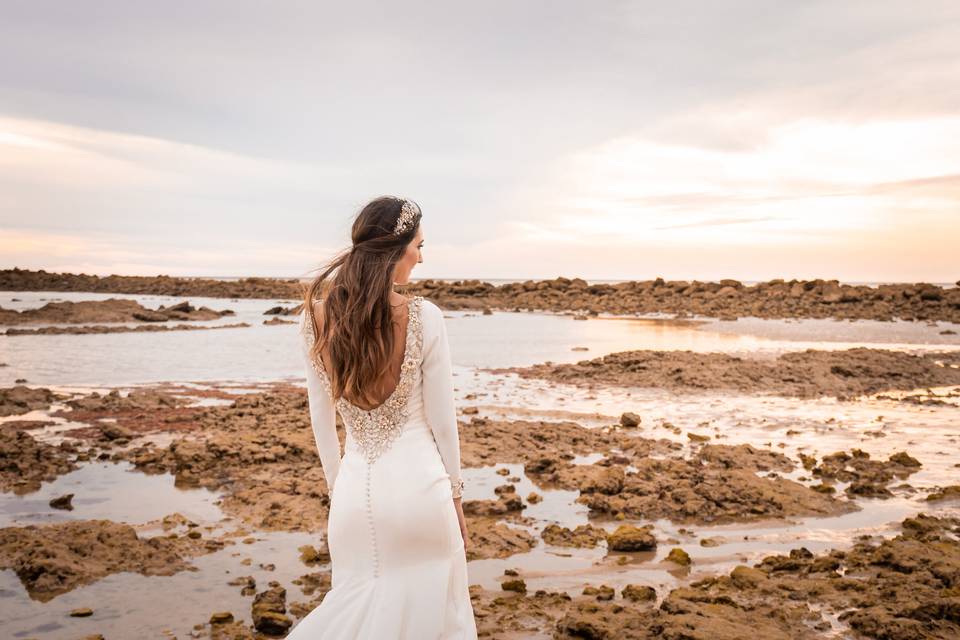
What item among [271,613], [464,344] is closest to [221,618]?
Answer: [271,613]

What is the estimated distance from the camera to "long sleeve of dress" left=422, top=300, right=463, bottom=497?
3133 millimetres

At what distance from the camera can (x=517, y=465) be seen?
892 centimetres

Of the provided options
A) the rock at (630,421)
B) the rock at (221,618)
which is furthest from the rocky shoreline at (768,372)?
the rock at (221,618)

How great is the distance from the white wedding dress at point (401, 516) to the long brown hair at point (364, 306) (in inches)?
4.6

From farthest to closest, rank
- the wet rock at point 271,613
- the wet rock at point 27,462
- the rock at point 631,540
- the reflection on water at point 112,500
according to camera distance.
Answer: the wet rock at point 27,462 → the reflection on water at point 112,500 → the rock at point 631,540 → the wet rock at point 271,613

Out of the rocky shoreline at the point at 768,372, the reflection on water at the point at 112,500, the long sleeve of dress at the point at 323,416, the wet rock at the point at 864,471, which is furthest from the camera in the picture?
the rocky shoreline at the point at 768,372

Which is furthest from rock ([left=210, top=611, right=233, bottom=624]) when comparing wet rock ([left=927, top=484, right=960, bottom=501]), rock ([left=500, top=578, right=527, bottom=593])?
wet rock ([left=927, top=484, right=960, bottom=501])

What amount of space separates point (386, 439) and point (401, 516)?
13.3 inches

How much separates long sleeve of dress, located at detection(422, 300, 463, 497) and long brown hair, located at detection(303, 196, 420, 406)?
17 centimetres

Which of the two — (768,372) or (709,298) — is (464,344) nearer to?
(768,372)

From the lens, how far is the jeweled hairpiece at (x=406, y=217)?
3115 mm

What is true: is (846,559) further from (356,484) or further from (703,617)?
(356,484)

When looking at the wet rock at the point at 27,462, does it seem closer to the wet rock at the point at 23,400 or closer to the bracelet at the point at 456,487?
the wet rock at the point at 23,400

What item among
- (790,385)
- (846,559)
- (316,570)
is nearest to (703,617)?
(846,559)
